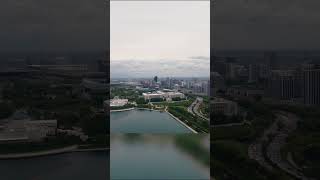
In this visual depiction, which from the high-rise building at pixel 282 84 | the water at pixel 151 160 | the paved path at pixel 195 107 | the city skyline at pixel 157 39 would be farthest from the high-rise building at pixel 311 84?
the paved path at pixel 195 107

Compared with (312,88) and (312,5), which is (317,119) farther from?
(312,5)

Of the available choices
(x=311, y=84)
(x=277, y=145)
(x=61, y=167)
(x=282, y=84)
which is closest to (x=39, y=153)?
(x=61, y=167)

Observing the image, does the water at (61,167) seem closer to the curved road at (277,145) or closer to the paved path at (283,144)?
the curved road at (277,145)

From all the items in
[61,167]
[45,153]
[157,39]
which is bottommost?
[61,167]

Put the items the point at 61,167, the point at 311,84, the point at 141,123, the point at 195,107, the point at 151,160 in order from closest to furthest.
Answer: the point at 311,84 < the point at 61,167 < the point at 151,160 < the point at 195,107 < the point at 141,123

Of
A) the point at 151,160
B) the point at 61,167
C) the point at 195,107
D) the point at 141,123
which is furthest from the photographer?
the point at 141,123

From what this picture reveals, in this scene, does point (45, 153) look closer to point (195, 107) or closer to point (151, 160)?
point (151, 160)

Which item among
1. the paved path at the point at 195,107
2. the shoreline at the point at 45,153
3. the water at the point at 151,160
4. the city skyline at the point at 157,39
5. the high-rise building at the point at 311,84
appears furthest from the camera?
the paved path at the point at 195,107
